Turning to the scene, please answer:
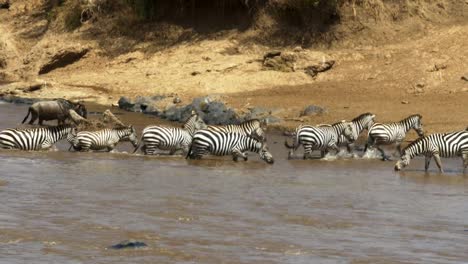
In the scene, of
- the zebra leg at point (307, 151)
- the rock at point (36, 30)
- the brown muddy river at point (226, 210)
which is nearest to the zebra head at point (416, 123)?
the brown muddy river at point (226, 210)

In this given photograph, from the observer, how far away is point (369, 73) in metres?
24.5

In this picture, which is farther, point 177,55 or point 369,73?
point 177,55

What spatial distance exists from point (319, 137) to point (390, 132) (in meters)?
1.20

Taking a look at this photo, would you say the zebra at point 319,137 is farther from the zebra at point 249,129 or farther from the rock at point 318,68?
the rock at point 318,68

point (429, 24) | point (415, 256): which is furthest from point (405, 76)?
point (415, 256)

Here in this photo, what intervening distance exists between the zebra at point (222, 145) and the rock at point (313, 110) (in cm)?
479

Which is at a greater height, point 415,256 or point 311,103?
point 311,103

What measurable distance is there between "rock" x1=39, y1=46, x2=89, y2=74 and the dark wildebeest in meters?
7.74

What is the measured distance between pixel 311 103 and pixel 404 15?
4958mm

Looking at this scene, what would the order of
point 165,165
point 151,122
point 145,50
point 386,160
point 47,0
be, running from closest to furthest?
point 165,165 → point 386,160 → point 151,122 → point 145,50 → point 47,0

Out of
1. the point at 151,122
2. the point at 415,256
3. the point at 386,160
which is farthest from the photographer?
the point at 151,122

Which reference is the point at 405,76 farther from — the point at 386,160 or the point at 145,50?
the point at 145,50

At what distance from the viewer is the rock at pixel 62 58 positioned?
101ft

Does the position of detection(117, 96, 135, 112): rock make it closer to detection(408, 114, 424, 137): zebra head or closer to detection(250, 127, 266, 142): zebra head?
detection(250, 127, 266, 142): zebra head
